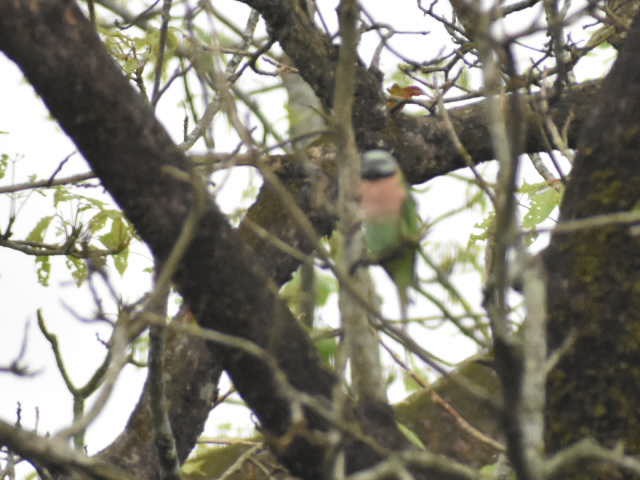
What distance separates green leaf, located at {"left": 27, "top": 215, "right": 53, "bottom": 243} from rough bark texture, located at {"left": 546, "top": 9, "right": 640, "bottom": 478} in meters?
1.57

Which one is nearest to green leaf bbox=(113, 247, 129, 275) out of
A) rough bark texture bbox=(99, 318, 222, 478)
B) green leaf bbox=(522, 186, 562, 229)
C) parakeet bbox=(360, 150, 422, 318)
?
rough bark texture bbox=(99, 318, 222, 478)

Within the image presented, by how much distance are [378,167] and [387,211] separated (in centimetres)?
12

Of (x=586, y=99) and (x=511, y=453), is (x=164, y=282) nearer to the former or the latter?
(x=511, y=453)

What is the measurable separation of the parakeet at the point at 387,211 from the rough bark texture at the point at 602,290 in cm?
47

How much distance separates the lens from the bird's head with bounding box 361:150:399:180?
9.07 feet

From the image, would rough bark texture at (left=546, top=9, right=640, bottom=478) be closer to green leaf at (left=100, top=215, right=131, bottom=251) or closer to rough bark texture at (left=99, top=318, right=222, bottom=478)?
rough bark texture at (left=99, top=318, right=222, bottom=478)

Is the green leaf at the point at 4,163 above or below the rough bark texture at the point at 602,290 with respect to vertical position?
above

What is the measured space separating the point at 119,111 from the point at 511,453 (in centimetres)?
94

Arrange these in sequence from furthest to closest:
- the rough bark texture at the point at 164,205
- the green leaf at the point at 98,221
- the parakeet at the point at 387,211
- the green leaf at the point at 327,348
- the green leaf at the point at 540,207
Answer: the green leaf at the point at 98,221
the green leaf at the point at 540,207
the parakeet at the point at 387,211
the green leaf at the point at 327,348
the rough bark texture at the point at 164,205

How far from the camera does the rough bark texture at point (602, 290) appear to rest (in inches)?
87.6

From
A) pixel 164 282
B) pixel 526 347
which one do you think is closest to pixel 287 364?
pixel 164 282

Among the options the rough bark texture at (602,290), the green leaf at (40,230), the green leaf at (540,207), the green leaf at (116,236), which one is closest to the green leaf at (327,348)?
the rough bark texture at (602,290)

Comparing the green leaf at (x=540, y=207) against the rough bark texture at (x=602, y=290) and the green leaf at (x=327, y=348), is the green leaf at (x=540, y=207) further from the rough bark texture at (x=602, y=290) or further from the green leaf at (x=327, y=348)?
the green leaf at (x=327, y=348)

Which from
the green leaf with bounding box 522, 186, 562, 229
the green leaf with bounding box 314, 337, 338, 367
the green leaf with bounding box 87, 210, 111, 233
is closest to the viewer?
the green leaf with bounding box 314, 337, 338, 367
